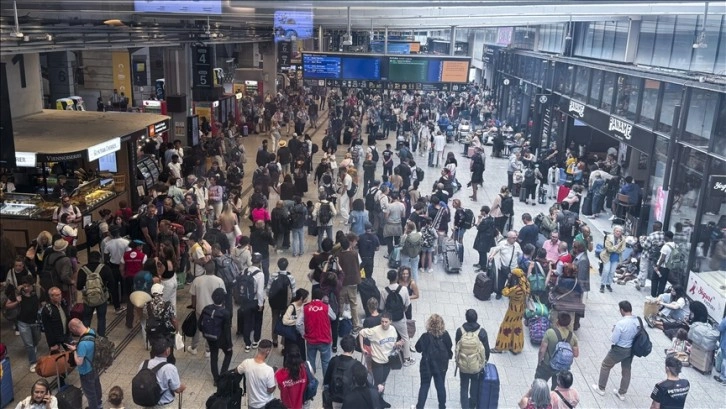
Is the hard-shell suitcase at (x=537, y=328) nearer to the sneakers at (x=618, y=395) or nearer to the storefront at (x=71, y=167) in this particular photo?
the sneakers at (x=618, y=395)

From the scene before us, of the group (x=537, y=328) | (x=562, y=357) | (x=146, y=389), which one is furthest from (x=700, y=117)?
(x=146, y=389)

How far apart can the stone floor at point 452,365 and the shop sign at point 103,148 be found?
3.61 metres

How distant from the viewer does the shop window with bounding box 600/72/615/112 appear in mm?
16672

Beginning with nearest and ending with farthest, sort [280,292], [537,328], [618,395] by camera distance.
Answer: [618,395]
[280,292]
[537,328]

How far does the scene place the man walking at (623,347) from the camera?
7469 mm

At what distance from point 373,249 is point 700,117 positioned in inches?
267

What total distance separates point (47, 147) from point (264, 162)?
573cm

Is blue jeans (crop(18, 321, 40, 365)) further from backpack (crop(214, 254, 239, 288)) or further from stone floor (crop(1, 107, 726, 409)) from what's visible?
backpack (crop(214, 254, 239, 288))

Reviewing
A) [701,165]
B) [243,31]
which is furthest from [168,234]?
[243,31]

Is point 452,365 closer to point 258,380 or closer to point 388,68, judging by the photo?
point 258,380

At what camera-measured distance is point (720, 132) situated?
35.6 ft

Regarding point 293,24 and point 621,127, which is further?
point 621,127

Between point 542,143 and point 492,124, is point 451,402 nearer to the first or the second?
point 542,143

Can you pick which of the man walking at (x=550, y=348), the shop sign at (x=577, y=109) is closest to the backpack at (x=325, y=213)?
the man walking at (x=550, y=348)
